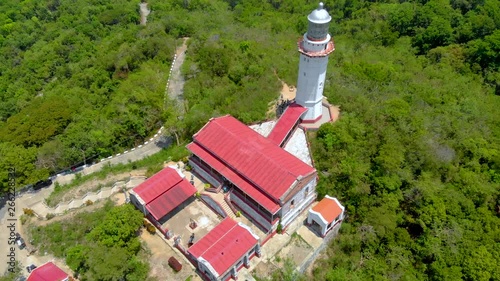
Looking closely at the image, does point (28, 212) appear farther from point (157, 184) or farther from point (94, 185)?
point (157, 184)

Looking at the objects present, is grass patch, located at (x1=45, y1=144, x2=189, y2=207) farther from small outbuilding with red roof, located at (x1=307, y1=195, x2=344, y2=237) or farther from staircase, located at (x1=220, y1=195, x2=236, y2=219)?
small outbuilding with red roof, located at (x1=307, y1=195, x2=344, y2=237)

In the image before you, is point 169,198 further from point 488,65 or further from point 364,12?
point 364,12

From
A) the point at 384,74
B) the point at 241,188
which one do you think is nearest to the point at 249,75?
the point at 384,74

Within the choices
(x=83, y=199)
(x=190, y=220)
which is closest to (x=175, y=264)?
(x=190, y=220)

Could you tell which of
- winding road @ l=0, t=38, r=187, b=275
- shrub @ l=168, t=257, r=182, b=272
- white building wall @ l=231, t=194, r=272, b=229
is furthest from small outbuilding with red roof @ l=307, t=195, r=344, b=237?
winding road @ l=0, t=38, r=187, b=275

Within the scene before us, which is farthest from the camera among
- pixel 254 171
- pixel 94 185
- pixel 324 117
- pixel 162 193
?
pixel 324 117

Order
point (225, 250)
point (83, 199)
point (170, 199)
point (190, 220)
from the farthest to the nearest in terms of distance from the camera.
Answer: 1. point (83, 199)
2. point (190, 220)
3. point (170, 199)
4. point (225, 250)
